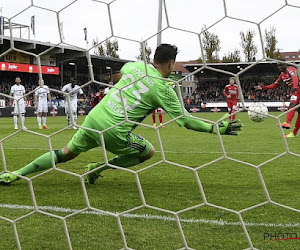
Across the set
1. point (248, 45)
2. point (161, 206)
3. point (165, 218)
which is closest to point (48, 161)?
point (161, 206)

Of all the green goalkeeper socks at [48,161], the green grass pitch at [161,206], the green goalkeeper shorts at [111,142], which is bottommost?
the green grass pitch at [161,206]

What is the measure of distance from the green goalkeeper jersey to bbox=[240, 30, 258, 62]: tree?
0.74 meters

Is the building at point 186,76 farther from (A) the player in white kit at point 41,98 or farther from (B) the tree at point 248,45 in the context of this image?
(A) the player in white kit at point 41,98

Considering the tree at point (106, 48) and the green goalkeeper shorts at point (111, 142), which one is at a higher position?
the tree at point (106, 48)

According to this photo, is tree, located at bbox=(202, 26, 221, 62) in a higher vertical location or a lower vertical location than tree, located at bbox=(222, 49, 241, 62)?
higher

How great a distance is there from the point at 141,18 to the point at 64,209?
1356 millimetres

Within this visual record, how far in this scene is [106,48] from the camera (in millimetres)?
2215

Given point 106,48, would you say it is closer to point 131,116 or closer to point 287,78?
point 131,116

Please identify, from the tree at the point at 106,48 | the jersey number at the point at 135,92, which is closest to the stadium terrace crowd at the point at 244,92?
the jersey number at the point at 135,92

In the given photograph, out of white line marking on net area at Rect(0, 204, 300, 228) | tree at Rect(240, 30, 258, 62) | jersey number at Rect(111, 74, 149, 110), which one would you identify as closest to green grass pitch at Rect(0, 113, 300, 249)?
white line marking on net area at Rect(0, 204, 300, 228)

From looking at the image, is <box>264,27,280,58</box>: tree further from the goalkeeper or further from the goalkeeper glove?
the goalkeeper glove

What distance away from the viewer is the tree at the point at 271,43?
1952 millimetres

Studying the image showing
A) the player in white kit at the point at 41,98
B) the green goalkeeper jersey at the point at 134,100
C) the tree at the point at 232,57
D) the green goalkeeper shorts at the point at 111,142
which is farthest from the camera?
the green goalkeeper shorts at the point at 111,142

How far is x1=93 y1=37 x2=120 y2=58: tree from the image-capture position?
216cm
